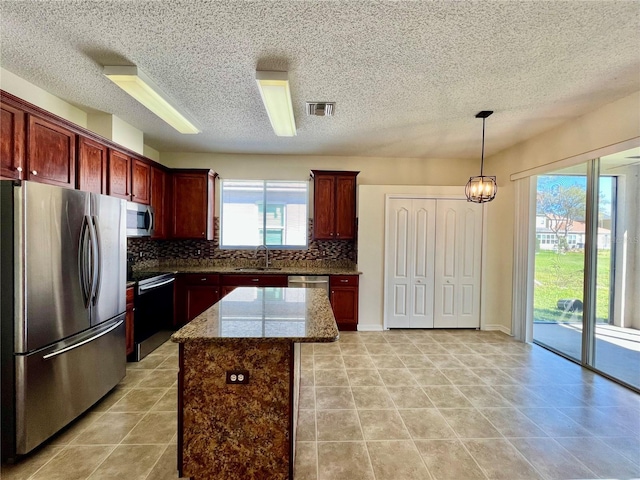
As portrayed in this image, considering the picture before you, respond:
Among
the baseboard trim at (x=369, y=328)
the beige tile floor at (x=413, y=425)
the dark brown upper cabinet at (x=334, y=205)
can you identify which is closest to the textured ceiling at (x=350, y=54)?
the dark brown upper cabinet at (x=334, y=205)

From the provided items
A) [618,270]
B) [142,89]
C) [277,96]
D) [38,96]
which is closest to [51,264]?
[142,89]

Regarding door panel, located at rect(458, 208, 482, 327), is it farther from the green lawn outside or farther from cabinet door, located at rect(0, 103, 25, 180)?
cabinet door, located at rect(0, 103, 25, 180)

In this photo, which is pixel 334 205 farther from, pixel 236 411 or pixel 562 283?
pixel 236 411

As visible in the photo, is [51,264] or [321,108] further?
[321,108]

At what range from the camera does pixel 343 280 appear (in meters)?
4.49

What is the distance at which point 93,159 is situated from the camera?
9.84ft

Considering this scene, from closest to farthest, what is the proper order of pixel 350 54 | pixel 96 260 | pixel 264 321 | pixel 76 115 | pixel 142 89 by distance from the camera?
1. pixel 264 321
2. pixel 350 54
3. pixel 96 260
4. pixel 142 89
5. pixel 76 115

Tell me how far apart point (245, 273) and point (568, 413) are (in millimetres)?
3897

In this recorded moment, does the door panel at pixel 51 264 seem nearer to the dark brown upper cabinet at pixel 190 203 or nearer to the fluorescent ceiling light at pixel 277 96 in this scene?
the fluorescent ceiling light at pixel 277 96

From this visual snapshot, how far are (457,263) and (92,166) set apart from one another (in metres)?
4.98

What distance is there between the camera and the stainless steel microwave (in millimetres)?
3455

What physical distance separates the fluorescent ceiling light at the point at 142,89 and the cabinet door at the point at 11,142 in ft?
2.36

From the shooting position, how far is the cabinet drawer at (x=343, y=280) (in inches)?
176

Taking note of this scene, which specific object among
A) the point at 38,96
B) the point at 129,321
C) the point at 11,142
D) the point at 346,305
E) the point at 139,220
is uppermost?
the point at 38,96
